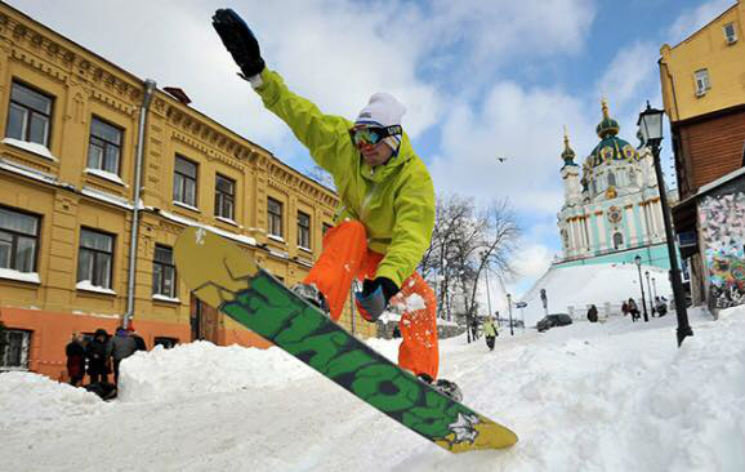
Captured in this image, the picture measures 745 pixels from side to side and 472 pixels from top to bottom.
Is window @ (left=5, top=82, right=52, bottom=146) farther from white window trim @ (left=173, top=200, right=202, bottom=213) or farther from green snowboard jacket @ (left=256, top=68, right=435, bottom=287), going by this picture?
green snowboard jacket @ (left=256, top=68, right=435, bottom=287)

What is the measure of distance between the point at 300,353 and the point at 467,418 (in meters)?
0.91

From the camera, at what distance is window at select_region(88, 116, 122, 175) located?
46.9 feet

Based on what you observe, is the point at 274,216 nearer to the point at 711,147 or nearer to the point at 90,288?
the point at 90,288

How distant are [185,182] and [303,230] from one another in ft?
21.8

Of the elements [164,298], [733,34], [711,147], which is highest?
[733,34]

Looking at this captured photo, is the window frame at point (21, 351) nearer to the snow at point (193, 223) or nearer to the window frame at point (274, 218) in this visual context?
the snow at point (193, 223)

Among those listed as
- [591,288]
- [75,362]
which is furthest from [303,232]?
[591,288]

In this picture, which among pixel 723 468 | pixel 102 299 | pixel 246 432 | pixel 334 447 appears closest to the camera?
pixel 723 468

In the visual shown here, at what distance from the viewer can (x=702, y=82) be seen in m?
20.7

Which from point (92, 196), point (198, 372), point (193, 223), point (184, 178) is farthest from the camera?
point (184, 178)

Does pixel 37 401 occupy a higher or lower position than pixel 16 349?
lower

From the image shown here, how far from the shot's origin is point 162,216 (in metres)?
15.5

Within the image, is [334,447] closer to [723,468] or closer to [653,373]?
[653,373]

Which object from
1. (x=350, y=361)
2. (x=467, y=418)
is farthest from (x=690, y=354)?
(x=350, y=361)
